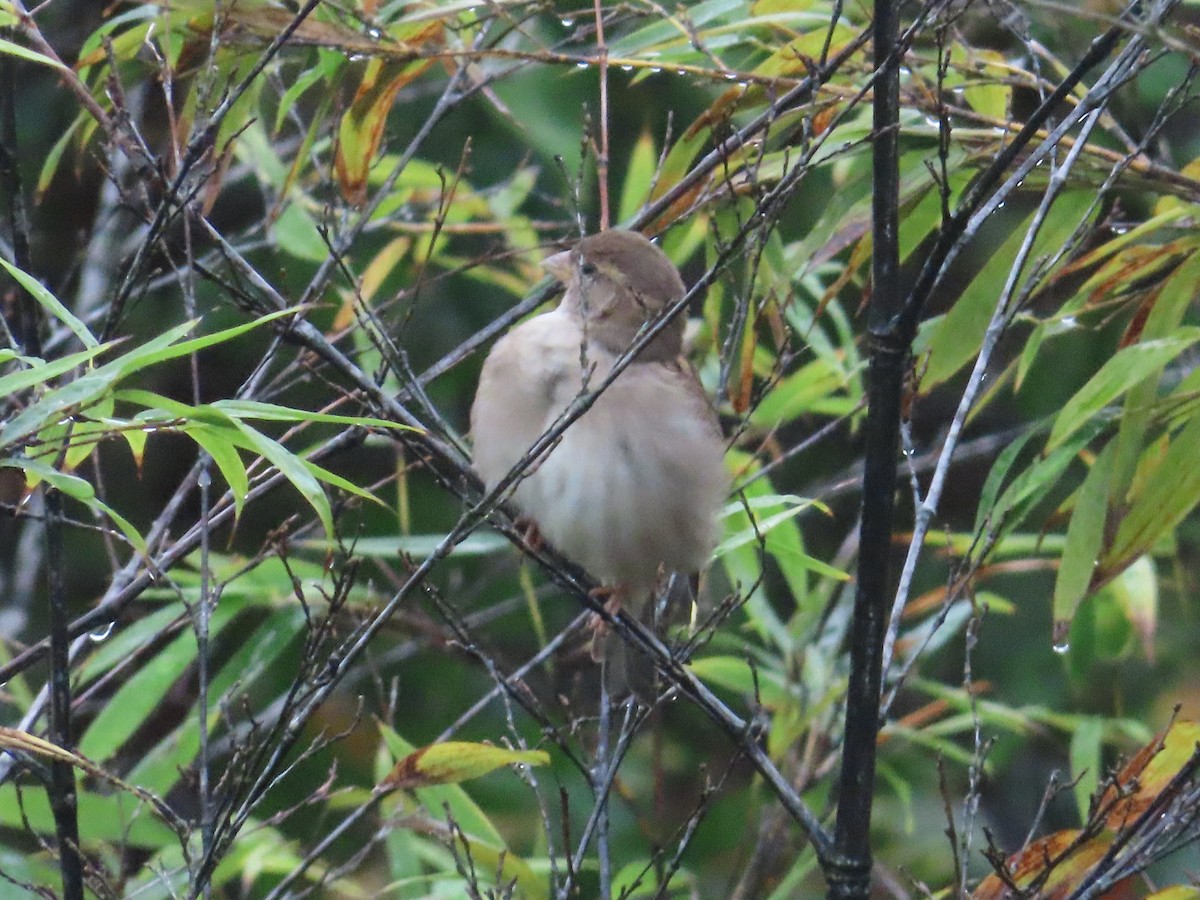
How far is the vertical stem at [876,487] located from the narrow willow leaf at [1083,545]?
1.80 ft

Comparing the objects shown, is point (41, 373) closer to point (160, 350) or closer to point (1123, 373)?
point (160, 350)

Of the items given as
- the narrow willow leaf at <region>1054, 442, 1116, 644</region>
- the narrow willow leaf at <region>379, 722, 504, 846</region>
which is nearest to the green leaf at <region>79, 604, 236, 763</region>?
the narrow willow leaf at <region>379, 722, 504, 846</region>

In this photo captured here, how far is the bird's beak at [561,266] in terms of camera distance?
3.10 meters

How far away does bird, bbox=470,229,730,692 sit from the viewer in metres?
2.97

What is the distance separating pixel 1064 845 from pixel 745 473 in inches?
50.7

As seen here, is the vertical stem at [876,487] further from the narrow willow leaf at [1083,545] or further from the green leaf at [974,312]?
the green leaf at [974,312]

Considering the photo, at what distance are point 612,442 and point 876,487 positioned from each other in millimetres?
1100

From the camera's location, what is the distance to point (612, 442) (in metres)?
2.99

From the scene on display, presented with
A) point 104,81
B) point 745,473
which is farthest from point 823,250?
point 104,81

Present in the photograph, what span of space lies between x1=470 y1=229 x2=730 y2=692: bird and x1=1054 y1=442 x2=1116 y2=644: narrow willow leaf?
2.58ft

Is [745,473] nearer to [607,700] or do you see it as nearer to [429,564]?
[607,700]

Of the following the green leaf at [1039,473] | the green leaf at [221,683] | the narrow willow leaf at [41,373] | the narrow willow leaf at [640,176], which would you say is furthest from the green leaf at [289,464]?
the narrow willow leaf at [640,176]

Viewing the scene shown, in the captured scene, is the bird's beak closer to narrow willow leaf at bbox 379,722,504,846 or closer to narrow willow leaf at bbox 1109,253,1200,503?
narrow willow leaf at bbox 379,722,504,846

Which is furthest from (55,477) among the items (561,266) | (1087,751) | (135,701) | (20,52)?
(1087,751)
